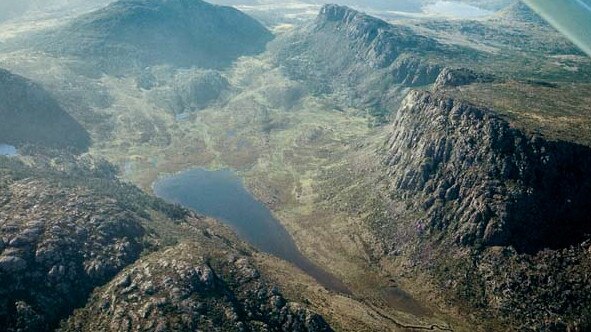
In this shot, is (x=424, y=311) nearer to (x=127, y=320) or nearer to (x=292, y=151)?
(x=127, y=320)

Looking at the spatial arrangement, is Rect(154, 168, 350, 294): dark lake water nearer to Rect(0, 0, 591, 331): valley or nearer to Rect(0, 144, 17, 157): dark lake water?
Rect(0, 0, 591, 331): valley

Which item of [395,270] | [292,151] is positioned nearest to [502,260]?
[395,270]

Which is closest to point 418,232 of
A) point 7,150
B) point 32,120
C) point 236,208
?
point 236,208

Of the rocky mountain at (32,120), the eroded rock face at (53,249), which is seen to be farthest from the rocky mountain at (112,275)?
the rocky mountain at (32,120)

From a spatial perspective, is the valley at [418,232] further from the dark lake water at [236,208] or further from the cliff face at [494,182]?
the dark lake water at [236,208]

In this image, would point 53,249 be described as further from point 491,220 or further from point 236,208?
point 491,220

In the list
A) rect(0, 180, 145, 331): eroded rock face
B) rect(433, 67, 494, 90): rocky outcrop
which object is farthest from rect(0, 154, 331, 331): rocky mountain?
rect(433, 67, 494, 90): rocky outcrop

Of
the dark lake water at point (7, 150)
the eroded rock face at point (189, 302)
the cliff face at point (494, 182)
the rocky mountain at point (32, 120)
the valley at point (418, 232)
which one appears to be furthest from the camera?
the rocky mountain at point (32, 120)
